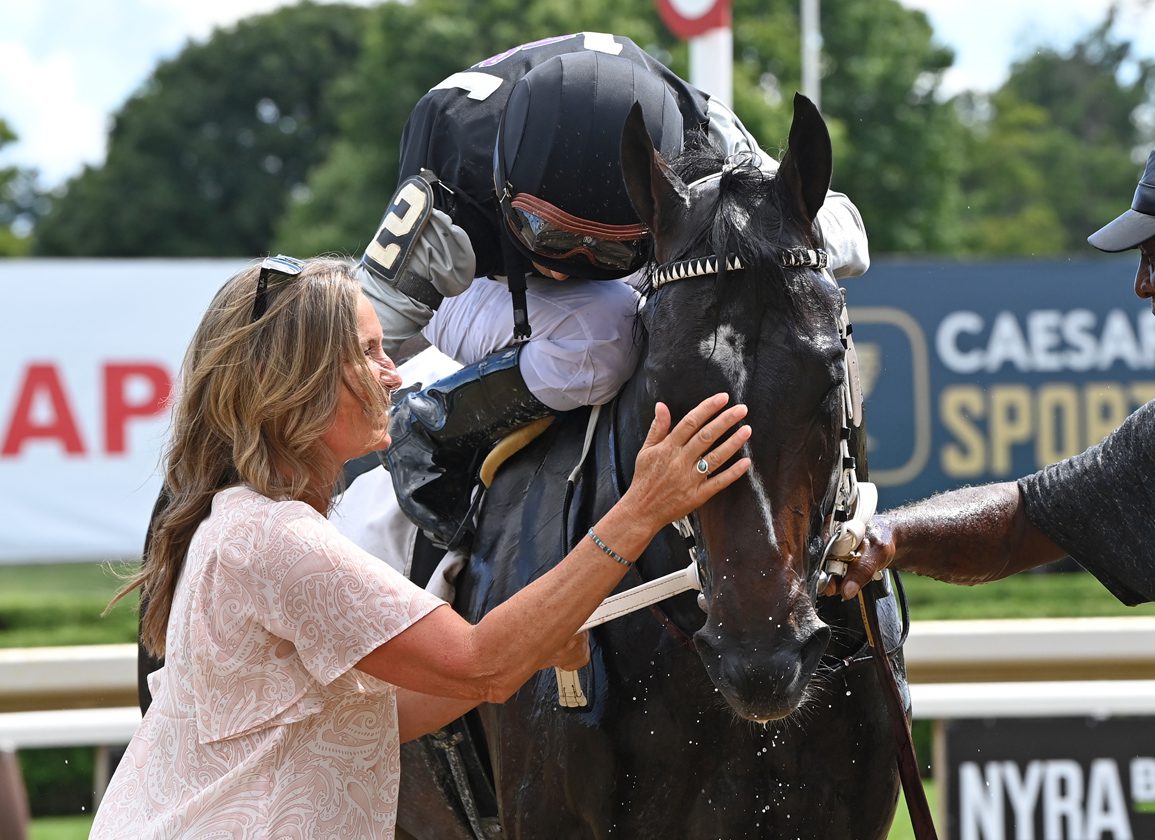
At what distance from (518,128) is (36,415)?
21.9ft

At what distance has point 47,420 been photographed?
872cm

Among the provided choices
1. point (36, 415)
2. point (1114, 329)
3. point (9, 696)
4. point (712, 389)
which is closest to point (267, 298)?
point (712, 389)

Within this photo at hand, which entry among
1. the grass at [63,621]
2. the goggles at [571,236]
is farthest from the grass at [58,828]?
the goggles at [571,236]

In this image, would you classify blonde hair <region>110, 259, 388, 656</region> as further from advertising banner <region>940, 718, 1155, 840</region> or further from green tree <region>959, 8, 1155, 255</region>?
green tree <region>959, 8, 1155, 255</region>

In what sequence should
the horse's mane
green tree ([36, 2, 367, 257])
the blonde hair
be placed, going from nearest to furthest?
the blonde hair, the horse's mane, green tree ([36, 2, 367, 257])

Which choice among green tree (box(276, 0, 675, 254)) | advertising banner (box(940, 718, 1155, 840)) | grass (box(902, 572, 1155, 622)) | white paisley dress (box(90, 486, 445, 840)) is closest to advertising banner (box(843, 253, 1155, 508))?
grass (box(902, 572, 1155, 622))

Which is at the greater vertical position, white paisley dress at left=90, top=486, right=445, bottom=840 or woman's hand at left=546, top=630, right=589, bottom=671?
white paisley dress at left=90, top=486, right=445, bottom=840

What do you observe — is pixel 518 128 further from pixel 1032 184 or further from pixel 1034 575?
pixel 1032 184

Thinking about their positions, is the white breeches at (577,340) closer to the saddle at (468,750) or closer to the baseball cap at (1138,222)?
the saddle at (468,750)

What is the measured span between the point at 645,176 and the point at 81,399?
274 inches

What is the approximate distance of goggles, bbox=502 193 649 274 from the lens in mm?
2783

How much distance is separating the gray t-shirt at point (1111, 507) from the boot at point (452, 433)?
1014mm

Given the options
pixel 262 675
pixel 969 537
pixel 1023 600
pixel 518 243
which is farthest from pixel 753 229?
pixel 1023 600

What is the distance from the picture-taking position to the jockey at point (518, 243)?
2789mm
